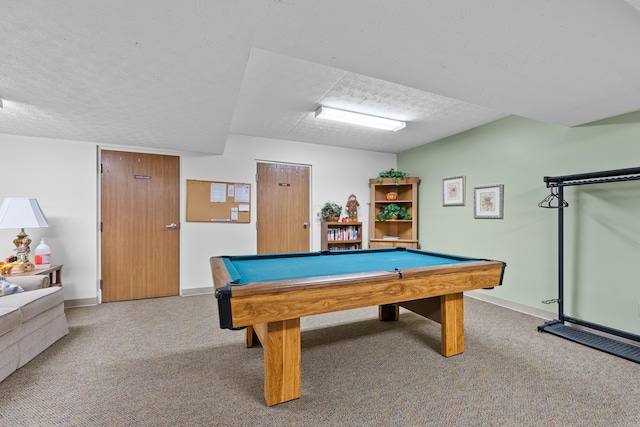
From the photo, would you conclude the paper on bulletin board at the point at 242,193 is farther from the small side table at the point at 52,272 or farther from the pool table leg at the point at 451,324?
the pool table leg at the point at 451,324

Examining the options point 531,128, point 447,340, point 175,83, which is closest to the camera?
point 175,83

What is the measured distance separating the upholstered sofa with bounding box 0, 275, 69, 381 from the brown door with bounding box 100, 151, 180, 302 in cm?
103

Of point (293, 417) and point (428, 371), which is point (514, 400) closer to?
point (428, 371)

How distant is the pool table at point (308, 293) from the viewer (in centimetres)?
149

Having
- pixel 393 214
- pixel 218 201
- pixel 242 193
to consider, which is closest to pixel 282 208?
pixel 242 193

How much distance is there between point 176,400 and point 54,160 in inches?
135

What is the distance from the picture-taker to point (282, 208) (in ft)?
14.9

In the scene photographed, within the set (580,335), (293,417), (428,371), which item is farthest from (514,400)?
(580,335)

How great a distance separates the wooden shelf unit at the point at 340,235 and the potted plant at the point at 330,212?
9cm

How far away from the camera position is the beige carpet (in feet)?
5.09

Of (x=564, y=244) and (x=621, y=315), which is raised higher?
(x=564, y=244)

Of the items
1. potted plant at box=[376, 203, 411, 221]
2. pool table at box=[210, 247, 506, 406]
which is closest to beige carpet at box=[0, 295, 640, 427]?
pool table at box=[210, 247, 506, 406]

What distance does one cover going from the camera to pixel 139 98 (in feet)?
7.36

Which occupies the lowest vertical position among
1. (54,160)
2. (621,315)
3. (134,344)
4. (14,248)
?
(134,344)
